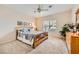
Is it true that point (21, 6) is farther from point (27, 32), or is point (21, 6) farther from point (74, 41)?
point (74, 41)

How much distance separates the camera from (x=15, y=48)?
2.13 meters

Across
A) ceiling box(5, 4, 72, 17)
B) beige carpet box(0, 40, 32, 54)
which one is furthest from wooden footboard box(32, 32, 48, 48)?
ceiling box(5, 4, 72, 17)

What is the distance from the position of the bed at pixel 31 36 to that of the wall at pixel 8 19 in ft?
0.68

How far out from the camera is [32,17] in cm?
223

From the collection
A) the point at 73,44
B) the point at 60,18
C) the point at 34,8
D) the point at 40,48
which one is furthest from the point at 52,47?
the point at 34,8

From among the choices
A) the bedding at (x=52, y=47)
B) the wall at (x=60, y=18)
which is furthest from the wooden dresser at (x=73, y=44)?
the wall at (x=60, y=18)

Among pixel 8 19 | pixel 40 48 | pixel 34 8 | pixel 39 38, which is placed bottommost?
pixel 40 48

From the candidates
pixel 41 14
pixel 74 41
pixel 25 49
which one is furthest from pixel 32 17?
pixel 74 41

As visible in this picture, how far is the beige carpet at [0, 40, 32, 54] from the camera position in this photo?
209 centimetres

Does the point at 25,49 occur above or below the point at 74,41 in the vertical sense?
below

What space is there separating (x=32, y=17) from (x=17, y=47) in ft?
2.58

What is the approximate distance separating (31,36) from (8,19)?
2.16 feet

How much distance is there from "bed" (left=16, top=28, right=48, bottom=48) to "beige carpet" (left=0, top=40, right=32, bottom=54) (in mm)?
97

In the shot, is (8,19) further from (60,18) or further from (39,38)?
(60,18)
